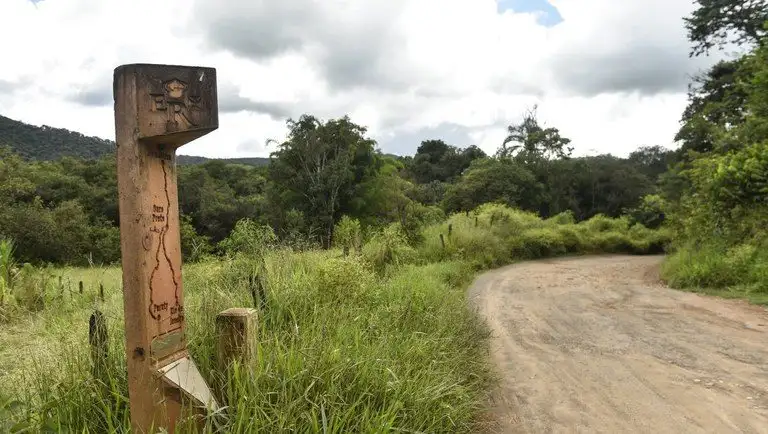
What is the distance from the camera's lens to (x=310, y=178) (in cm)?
2927

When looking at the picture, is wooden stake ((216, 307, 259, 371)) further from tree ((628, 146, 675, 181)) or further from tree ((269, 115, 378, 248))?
tree ((628, 146, 675, 181))

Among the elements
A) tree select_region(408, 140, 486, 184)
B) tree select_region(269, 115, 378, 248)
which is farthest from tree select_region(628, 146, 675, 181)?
tree select_region(269, 115, 378, 248)

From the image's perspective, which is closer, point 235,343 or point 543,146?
point 235,343

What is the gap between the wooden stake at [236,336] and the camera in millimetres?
2783

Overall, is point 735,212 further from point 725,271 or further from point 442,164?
point 442,164

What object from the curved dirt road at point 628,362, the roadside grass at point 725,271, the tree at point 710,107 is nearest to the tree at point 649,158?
the tree at point 710,107

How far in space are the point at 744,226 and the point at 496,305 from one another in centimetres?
599

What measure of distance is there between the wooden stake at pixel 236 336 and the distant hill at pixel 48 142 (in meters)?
34.3

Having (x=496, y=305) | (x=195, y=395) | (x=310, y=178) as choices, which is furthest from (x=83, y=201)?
(x=195, y=395)

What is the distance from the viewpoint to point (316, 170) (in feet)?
97.2

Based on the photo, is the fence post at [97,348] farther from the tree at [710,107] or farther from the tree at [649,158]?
the tree at [649,158]

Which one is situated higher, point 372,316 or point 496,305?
point 372,316

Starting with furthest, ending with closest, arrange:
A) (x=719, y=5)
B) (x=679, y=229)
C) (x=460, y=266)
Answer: (x=719, y=5) → (x=679, y=229) → (x=460, y=266)

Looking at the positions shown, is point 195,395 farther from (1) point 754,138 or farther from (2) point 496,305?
(1) point 754,138
